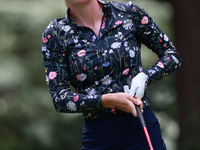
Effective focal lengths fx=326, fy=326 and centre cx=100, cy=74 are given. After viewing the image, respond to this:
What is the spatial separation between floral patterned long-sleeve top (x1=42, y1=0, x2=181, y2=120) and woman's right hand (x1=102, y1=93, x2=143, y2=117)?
6 cm

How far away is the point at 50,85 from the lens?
189cm

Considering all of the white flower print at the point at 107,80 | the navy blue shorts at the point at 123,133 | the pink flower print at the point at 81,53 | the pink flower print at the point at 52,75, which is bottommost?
the navy blue shorts at the point at 123,133

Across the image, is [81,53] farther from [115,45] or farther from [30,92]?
[30,92]

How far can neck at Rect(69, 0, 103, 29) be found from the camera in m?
1.95

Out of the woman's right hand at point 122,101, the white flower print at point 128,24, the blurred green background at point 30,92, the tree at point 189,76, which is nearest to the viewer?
the woman's right hand at point 122,101

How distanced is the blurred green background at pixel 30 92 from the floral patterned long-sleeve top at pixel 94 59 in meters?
3.97

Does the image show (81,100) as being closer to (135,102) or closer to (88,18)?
(135,102)

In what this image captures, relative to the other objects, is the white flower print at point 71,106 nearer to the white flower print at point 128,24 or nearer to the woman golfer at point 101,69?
the woman golfer at point 101,69

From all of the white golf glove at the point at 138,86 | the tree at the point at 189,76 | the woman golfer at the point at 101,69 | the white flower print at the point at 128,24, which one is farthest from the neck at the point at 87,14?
the tree at the point at 189,76

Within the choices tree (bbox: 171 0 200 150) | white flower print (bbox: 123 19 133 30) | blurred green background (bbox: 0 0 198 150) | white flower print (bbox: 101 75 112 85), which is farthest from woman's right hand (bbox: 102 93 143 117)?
blurred green background (bbox: 0 0 198 150)

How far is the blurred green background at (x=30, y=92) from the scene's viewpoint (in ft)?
19.1

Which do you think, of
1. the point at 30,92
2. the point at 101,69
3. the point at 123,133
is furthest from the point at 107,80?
the point at 30,92

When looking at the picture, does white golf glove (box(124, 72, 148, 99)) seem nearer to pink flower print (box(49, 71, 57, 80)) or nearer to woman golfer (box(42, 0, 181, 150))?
woman golfer (box(42, 0, 181, 150))

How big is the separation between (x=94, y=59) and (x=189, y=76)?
11.3ft
